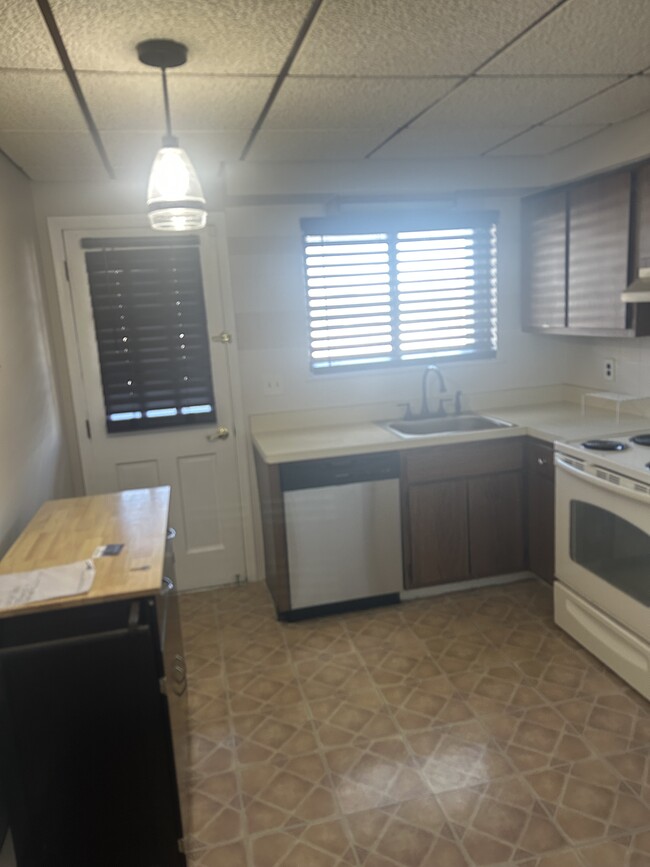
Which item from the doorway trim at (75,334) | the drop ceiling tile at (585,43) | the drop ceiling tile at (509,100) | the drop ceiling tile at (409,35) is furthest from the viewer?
the doorway trim at (75,334)

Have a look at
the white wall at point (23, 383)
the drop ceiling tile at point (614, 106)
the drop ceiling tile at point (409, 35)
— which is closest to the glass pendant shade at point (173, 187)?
the drop ceiling tile at point (409, 35)

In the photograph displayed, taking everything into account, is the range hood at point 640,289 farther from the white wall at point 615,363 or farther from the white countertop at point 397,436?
the white countertop at point 397,436

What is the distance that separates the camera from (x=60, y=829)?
5.59 feet

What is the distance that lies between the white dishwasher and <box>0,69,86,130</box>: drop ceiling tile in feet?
5.74

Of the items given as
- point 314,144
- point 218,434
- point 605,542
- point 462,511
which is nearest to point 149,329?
point 218,434

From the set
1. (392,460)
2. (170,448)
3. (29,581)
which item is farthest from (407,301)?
(29,581)

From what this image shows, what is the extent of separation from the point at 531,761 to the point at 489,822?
338mm

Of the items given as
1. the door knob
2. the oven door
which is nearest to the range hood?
the oven door

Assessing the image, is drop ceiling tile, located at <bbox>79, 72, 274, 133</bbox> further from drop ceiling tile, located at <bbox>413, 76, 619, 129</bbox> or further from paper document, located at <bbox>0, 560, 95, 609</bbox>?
paper document, located at <bbox>0, 560, 95, 609</bbox>

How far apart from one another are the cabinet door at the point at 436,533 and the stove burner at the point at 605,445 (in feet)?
2.42

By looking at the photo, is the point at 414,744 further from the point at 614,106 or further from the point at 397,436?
the point at 614,106

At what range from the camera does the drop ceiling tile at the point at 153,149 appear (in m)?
2.70

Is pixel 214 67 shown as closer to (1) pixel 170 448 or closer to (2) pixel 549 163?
(1) pixel 170 448

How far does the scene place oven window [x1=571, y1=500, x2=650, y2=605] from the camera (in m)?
2.45
